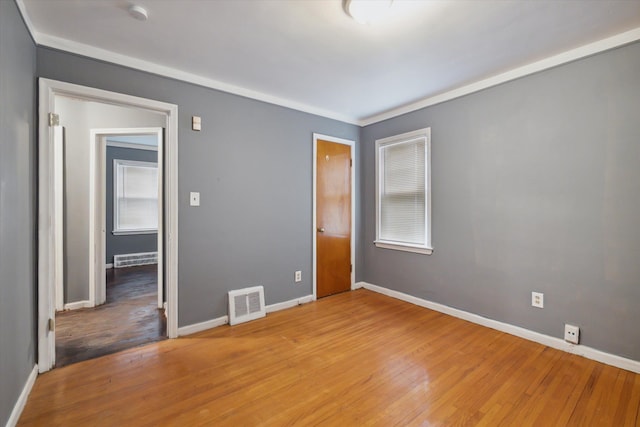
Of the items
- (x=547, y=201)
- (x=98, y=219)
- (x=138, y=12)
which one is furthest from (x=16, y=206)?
(x=547, y=201)

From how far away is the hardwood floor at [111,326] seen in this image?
→ 94.0 inches

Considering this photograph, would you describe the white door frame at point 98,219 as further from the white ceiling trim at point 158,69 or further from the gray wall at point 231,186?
the white ceiling trim at point 158,69

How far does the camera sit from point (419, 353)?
7.65 ft

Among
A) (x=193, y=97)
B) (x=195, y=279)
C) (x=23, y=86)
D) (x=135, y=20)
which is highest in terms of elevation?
(x=135, y=20)

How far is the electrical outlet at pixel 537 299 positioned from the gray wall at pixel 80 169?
4.28 m

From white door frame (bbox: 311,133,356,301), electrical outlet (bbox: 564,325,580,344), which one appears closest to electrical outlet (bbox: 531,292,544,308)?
electrical outlet (bbox: 564,325,580,344)

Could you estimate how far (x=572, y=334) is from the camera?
2312 millimetres

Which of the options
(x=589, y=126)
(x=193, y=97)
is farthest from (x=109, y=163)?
(x=589, y=126)

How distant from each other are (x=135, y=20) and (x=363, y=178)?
3.10m

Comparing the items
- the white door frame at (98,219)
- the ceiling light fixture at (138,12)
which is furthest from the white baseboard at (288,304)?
the ceiling light fixture at (138,12)

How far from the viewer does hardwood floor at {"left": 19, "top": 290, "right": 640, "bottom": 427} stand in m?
1.63

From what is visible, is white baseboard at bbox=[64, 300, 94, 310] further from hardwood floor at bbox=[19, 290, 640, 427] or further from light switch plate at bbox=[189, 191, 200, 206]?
light switch plate at bbox=[189, 191, 200, 206]

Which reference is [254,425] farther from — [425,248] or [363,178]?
[363,178]

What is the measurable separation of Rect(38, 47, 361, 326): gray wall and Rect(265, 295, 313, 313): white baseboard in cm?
5
